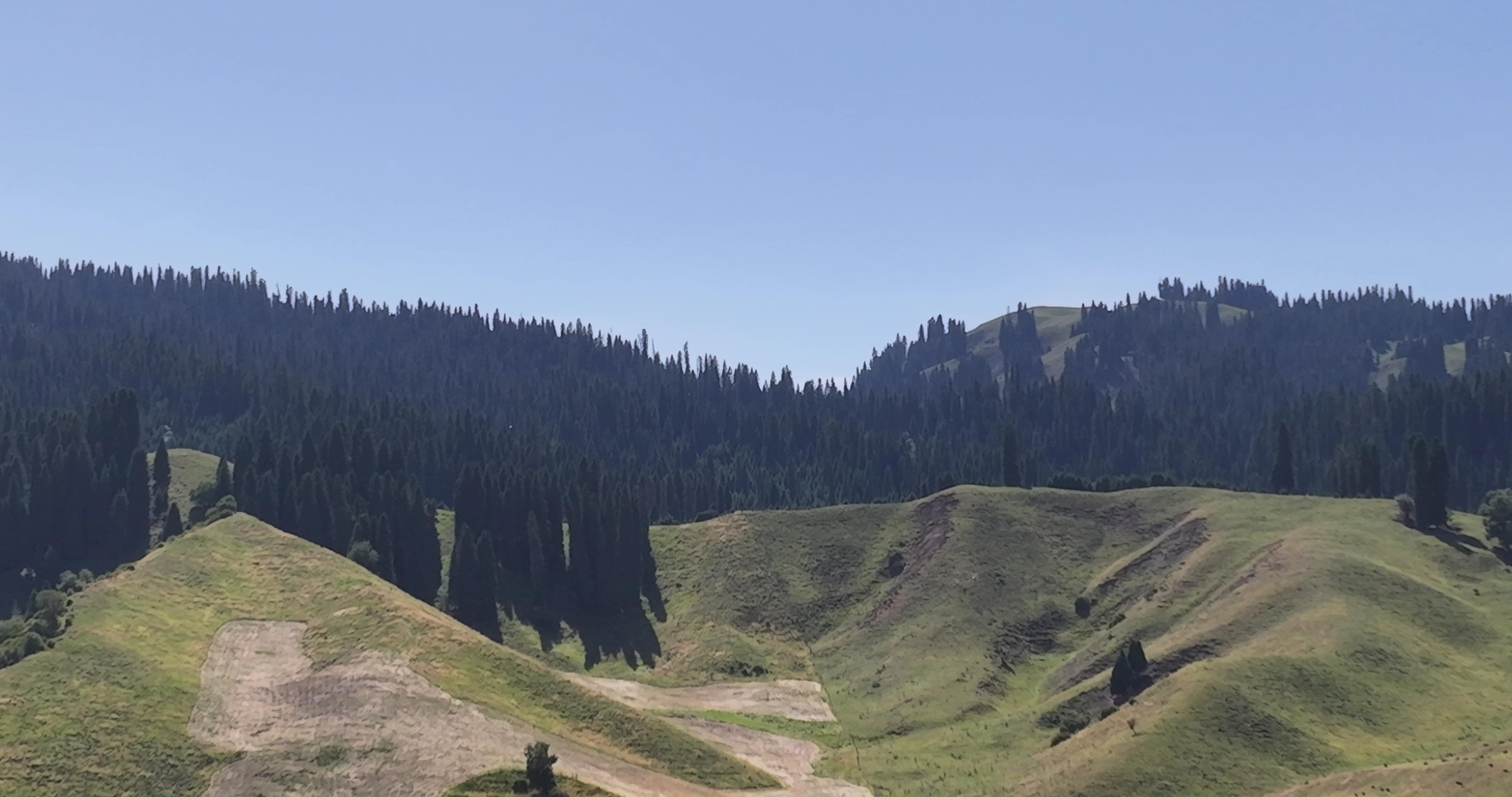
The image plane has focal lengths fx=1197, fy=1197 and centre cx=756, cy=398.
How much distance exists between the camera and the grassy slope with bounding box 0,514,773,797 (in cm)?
6450

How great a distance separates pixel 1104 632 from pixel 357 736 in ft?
253

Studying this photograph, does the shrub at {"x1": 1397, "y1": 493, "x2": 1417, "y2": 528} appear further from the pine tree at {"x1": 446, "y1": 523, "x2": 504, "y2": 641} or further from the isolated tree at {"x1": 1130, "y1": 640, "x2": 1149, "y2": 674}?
the pine tree at {"x1": 446, "y1": 523, "x2": 504, "y2": 641}

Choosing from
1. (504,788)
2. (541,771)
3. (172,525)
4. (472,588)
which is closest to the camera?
(541,771)

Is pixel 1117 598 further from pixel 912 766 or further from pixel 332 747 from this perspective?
pixel 332 747

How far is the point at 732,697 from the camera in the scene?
117 metres

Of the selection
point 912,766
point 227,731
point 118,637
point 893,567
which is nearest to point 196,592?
point 118,637

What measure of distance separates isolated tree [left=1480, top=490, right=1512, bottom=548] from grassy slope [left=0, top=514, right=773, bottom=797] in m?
83.6

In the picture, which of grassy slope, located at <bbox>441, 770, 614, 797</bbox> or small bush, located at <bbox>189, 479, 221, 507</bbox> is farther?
small bush, located at <bbox>189, 479, 221, 507</bbox>

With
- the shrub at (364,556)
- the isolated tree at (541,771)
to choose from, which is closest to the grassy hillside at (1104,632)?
the isolated tree at (541,771)

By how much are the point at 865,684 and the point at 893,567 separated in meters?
32.6

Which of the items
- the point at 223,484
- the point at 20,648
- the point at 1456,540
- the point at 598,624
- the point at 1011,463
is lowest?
the point at 598,624

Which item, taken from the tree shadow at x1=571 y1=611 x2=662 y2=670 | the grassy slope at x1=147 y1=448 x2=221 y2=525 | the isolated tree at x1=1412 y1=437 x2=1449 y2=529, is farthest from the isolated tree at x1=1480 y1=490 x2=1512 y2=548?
the grassy slope at x1=147 y1=448 x2=221 y2=525

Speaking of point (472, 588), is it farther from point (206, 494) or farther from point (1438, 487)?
point (1438, 487)

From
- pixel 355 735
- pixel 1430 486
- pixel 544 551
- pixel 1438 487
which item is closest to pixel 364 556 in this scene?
pixel 544 551
